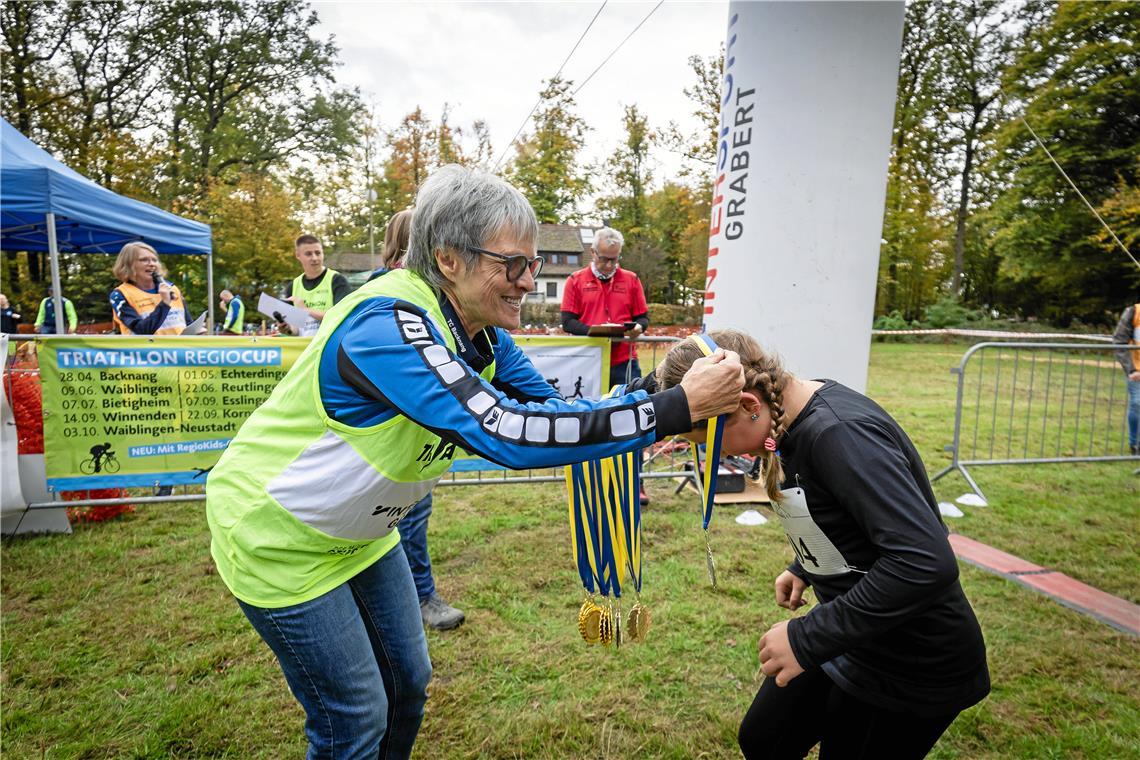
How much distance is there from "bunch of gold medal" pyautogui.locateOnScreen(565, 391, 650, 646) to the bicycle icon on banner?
175 inches

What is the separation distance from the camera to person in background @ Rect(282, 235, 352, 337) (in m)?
6.39

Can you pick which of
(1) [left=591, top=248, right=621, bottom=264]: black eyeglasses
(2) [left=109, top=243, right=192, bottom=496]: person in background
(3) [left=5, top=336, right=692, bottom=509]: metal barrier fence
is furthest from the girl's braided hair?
(2) [left=109, top=243, right=192, bottom=496]: person in background

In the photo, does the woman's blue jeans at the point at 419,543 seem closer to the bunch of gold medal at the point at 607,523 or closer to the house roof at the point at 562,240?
the bunch of gold medal at the point at 607,523

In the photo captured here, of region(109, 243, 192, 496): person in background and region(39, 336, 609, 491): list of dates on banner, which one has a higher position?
region(109, 243, 192, 496): person in background

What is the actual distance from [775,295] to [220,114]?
3459 centimetres

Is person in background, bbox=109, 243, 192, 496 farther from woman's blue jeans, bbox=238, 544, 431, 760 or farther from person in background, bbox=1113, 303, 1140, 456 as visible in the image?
person in background, bbox=1113, 303, 1140, 456

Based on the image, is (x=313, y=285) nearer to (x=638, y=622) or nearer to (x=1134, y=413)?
(x=638, y=622)

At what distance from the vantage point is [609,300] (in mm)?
6250

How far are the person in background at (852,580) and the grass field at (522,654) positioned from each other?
3.71 ft

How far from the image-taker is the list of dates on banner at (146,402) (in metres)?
4.71

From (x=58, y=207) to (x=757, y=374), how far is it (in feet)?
34.5

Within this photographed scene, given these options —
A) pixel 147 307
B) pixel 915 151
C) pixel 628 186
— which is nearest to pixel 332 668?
pixel 147 307

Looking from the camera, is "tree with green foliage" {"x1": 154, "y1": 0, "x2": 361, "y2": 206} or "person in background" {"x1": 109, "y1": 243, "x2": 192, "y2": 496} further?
"tree with green foliage" {"x1": 154, "y1": 0, "x2": 361, "y2": 206}

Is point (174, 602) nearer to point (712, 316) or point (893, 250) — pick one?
point (712, 316)
